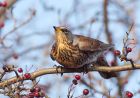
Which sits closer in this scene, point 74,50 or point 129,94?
point 129,94

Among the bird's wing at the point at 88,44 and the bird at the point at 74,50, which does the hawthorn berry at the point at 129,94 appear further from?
the bird's wing at the point at 88,44

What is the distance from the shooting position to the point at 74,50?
5918 mm

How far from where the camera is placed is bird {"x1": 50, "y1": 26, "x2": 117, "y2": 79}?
18.9ft

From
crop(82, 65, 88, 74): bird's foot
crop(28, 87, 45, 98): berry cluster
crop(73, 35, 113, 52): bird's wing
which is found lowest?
crop(28, 87, 45, 98): berry cluster

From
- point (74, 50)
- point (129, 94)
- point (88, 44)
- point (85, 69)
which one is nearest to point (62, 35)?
point (74, 50)

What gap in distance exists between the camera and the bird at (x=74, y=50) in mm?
5746

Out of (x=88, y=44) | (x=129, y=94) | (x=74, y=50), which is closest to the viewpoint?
(x=129, y=94)

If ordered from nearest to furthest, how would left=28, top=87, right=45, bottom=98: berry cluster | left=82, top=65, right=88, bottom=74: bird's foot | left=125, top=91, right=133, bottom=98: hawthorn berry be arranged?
left=28, top=87, right=45, bottom=98: berry cluster → left=125, top=91, right=133, bottom=98: hawthorn berry → left=82, top=65, right=88, bottom=74: bird's foot

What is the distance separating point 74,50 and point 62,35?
26 cm

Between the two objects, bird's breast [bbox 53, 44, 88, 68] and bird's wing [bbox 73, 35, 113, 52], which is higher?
bird's wing [bbox 73, 35, 113, 52]

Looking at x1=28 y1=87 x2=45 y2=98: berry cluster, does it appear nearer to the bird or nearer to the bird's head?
the bird

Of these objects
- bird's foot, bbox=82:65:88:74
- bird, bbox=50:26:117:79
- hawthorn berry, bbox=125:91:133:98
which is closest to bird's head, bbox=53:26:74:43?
bird, bbox=50:26:117:79

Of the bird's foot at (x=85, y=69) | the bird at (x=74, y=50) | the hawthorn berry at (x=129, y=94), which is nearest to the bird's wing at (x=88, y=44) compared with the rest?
the bird at (x=74, y=50)

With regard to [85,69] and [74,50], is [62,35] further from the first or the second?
[85,69]
